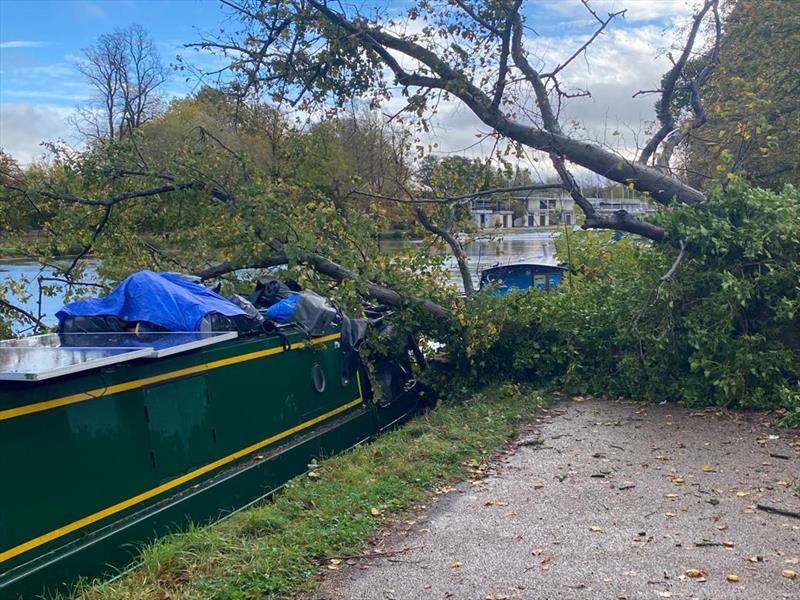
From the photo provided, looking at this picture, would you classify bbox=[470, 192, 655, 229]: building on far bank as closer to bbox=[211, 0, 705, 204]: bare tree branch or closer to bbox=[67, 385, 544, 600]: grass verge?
bbox=[211, 0, 705, 204]: bare tree branch

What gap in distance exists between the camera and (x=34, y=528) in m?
4.64

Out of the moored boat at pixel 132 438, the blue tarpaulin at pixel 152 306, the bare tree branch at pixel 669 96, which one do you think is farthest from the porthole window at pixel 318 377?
the bare tree branch at pixel 669 96

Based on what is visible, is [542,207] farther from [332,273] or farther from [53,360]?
[53,360]

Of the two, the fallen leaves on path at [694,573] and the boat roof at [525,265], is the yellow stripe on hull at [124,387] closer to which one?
the fallen leaves on path at [694,573]

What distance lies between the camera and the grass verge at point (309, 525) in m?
4.08

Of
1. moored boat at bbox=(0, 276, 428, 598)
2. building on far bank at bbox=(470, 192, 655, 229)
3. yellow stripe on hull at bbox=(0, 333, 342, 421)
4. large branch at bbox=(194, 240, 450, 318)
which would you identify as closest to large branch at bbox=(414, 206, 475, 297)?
building on far bank at bbox=(470, 192, 655, 229)

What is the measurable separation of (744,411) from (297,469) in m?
4.39

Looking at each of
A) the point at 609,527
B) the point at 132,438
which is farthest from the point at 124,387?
the point at 609,527

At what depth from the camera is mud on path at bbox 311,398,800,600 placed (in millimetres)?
3984

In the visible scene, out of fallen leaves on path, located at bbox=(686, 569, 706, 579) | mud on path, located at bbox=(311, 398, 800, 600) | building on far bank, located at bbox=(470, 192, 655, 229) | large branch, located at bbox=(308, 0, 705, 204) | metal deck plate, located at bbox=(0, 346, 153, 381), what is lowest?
mud on path, located at bbox=(311, 398, 800, 600)

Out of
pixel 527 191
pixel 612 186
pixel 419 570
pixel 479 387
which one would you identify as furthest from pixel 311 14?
pixel 419 570

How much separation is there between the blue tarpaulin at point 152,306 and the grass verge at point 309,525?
5.25 feet

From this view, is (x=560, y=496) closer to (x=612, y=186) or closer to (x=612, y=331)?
(x=612, y=331)

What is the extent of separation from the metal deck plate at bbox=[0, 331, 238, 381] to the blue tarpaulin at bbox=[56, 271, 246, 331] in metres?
0.21
